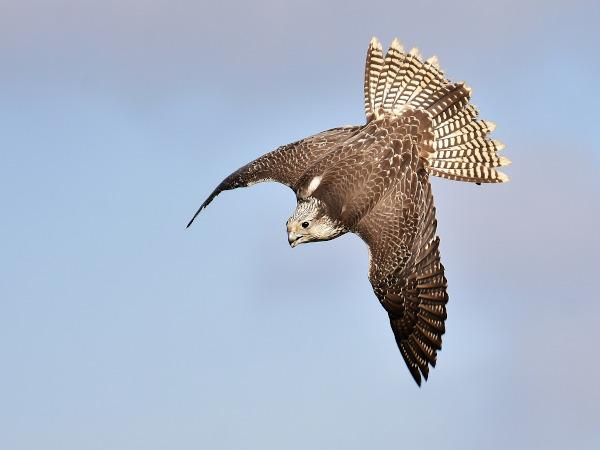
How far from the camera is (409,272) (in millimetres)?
24703

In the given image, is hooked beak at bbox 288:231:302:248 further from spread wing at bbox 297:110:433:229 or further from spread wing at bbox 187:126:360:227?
spread wing at bbox 187:126:360:227

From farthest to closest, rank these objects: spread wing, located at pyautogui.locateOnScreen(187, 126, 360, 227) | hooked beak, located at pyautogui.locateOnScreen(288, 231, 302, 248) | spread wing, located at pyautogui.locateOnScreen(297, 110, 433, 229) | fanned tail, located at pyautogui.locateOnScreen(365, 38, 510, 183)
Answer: fanned tail, located at pyautogui.locateOnScreen(365, 38, 510, 183) → spread wing, located at pyautogui.locateOnScreen(187, 126, 360, 227) → hooked beak, located at pyautogui.locateOnScreen(288, 231, 302, 248) → spread wing, located at pyautogui.locateOnScreen(297, 110, 433, 229)

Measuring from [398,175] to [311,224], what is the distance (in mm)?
1571

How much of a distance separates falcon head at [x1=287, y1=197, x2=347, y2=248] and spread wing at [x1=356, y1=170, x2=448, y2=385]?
1.41ft

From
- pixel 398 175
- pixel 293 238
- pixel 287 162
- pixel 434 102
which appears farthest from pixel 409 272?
pixel 434 102

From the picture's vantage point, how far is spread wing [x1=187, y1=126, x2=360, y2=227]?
84.7 ft

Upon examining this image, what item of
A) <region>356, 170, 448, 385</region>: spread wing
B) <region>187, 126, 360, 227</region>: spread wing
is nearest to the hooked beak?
<region>356, 170, 448, 385</region>: spread wing

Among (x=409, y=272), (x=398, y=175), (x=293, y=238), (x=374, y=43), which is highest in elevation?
(x=374, y=43)

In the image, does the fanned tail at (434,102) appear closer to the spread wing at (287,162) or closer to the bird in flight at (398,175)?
the bird in flight at (398,175)

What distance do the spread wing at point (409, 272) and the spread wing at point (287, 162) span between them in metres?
1.60

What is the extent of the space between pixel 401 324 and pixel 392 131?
3066 millimetres

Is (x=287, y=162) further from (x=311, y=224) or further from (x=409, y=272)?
(x=409, y=272)

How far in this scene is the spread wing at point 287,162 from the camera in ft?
84.7

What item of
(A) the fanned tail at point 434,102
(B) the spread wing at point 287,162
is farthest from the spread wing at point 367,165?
(B) the spread wing at point 287,162
